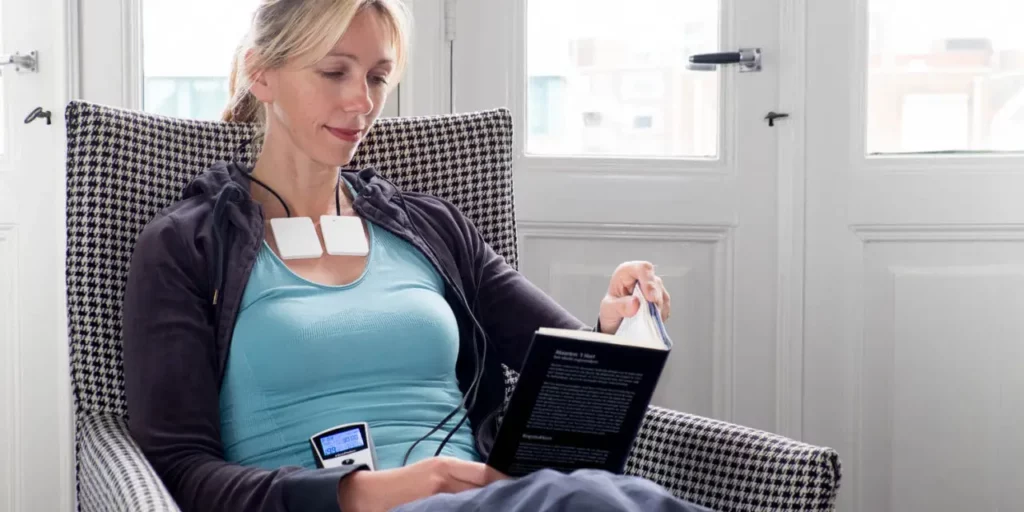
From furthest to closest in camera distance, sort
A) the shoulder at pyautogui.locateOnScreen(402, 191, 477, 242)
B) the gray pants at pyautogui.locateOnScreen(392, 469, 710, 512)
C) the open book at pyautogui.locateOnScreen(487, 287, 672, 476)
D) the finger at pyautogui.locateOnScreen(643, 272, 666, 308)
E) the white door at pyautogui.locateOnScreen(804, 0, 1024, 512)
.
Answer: the white door at pyautogui.locateOnScreen(804, 0, 1024, 512)
the shoulder at pyautogui.locateOnScreen(402, 191, 477, 242)
the finger at pyautogui.locateOnScreen(643, 272, 666, 308)
the open book at pyautogui.locateOnScreen(487, 287, 672, 476)
the gray pants at pyautogui.locateOnScreen(392, 469, 710, 512)

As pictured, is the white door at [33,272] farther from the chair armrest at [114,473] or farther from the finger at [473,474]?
the finger at [473,474]

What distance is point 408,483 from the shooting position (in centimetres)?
109

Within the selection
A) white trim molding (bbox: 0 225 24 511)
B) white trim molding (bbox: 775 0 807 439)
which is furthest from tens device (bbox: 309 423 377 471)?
white trim molding (bbox: 0 225 24 511)

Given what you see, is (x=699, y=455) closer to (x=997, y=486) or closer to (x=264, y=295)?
(x=264, y=295)

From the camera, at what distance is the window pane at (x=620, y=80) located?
2.26 metres

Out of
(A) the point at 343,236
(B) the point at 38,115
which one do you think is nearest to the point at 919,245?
(A) the point at 343,236

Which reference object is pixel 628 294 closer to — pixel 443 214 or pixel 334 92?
pixel 443 214

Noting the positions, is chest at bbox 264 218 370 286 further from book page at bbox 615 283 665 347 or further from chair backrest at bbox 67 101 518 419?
book page at bbox 615 283 665 347

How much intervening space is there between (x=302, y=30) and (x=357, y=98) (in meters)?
0.10

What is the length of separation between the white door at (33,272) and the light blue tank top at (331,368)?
1.17 m

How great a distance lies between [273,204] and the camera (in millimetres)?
1404

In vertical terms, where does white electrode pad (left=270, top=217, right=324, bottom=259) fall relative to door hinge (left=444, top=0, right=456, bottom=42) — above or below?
below

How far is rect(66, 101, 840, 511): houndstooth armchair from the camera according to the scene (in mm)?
1125

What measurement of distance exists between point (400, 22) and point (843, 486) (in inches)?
55.6
